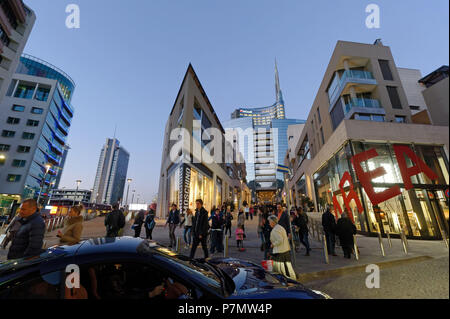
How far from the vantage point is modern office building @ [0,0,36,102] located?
2380cm

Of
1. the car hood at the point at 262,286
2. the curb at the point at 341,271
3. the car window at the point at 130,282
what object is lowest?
the curb at the point at 341,271

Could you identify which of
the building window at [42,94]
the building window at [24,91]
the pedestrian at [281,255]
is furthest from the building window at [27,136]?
the pedestrian at [281,255]

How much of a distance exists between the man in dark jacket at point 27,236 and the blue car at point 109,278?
162 cm

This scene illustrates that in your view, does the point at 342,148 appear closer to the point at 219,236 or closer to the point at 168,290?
the point at 219,236

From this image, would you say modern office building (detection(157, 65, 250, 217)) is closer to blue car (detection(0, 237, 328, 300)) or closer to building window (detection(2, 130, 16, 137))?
blue car (detection(0, 237, 328, 300))

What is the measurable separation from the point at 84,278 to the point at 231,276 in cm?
201

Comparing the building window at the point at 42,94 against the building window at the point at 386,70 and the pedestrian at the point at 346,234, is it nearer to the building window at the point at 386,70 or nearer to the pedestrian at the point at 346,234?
the pedestrian at the point at 346,234

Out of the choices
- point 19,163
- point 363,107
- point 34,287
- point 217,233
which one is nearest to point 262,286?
point 34,287

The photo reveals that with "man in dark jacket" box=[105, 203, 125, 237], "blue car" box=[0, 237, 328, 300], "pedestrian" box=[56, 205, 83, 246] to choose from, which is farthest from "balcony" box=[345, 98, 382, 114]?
"pedestrian" box=[56, 205, 83, 246]

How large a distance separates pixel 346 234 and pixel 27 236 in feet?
30.8

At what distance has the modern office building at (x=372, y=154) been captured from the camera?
10727mm

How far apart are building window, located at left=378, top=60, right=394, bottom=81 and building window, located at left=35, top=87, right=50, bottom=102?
71175 millimetres

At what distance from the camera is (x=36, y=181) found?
45750 mm

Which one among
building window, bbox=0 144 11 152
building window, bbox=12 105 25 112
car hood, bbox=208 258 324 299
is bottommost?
car hood, bbox=208 258 324 299
